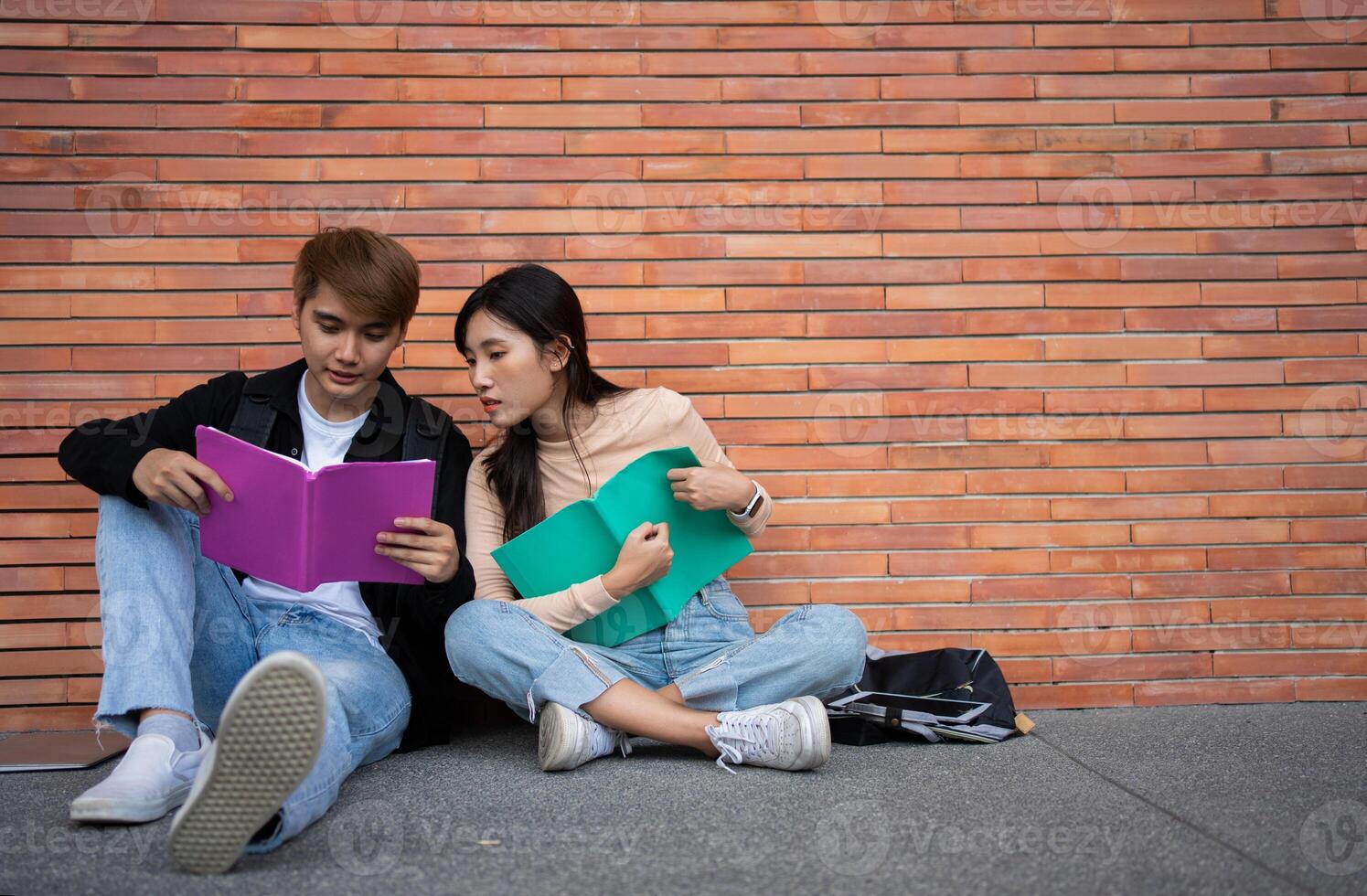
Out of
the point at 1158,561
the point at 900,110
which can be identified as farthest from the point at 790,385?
the point at 1158,561

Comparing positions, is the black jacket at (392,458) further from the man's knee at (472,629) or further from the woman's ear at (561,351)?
the woman's ear at (561,351)

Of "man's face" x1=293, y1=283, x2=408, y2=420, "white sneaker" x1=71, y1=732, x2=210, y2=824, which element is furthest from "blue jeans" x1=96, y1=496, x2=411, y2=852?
"man's face" x1=293, y1=283, x2=408, y2=420

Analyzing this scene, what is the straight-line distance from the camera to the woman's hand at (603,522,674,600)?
241cm

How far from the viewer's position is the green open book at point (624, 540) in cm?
243

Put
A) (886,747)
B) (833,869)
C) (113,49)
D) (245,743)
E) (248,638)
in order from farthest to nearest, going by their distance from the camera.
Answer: (113,49)
(886,747)
(248,638)
(833,869)
(245,743)

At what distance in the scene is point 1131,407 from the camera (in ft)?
10.4

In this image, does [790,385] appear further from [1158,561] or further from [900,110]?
[1158,561]

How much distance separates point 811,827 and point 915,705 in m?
0.95

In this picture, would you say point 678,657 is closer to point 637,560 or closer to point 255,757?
point 637,560

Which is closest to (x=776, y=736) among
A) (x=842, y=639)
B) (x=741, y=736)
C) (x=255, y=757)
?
(x=741, y=736)

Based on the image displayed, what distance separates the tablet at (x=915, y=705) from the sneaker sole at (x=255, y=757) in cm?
159

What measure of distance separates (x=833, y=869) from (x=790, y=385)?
1.78 m

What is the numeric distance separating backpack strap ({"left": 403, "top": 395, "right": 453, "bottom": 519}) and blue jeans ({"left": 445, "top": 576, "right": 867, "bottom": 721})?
416 mm

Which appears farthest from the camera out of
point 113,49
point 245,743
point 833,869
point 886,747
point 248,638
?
point 113,49
